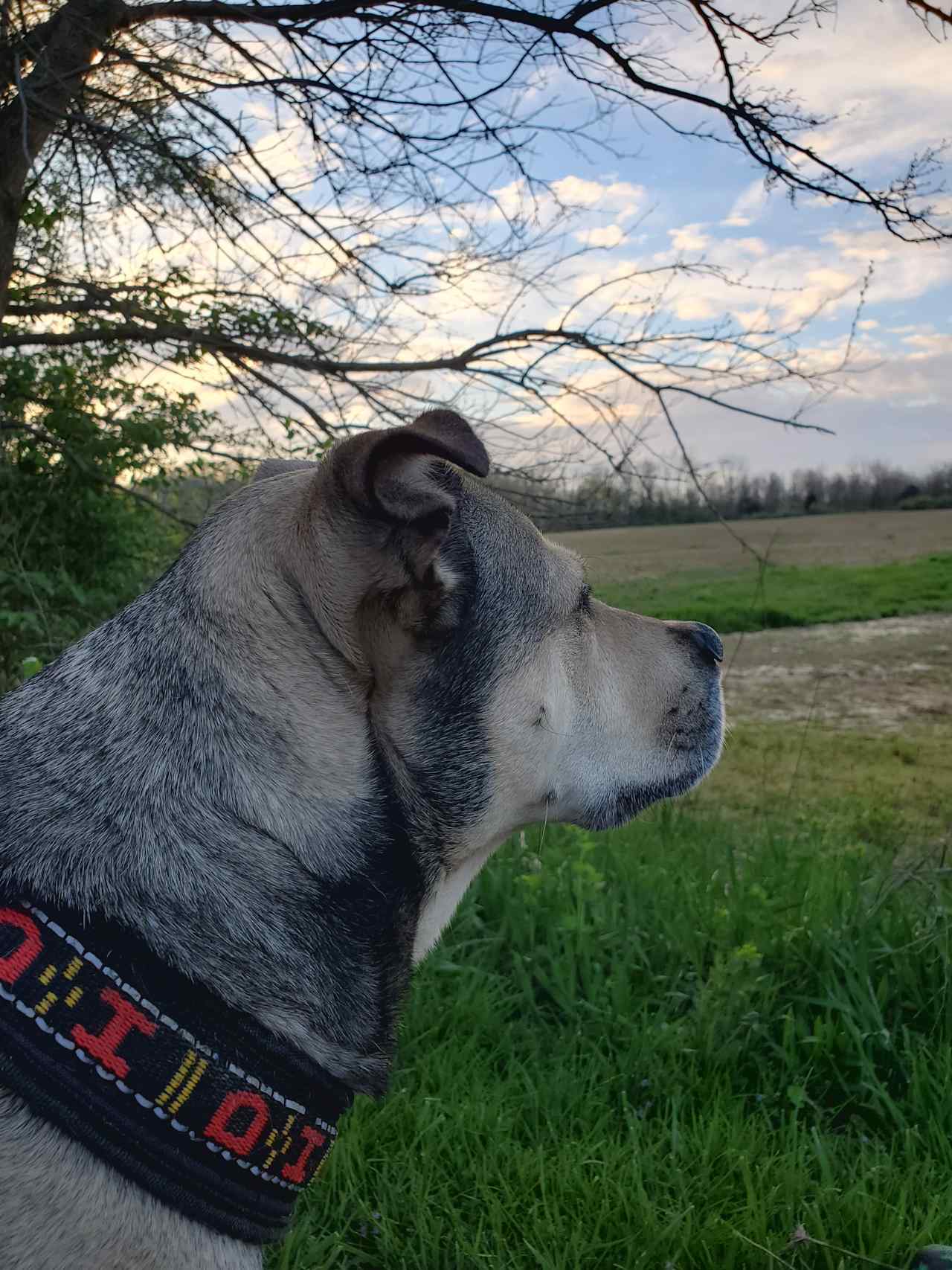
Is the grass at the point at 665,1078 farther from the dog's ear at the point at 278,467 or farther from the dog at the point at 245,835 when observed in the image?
the dog's ear at the point at 278,467

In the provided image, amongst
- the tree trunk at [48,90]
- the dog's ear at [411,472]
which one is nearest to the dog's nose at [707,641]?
the dog's ear at [411,472]

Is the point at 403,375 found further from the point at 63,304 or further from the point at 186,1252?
the point at 186,1252

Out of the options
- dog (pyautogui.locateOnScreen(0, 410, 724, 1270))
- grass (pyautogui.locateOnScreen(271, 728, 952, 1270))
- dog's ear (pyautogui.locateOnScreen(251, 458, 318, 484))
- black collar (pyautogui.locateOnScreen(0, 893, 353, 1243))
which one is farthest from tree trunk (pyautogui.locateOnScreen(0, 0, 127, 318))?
black collar (pyautogui.locateOnScreen(0, 893, 353, 1243))

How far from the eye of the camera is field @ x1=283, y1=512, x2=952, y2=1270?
263 cm

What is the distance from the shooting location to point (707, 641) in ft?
9.58

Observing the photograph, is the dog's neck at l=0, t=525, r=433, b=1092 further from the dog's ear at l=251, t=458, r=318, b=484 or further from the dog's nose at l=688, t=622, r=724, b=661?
the dog's nose at l=688, t=622, r=724, b=661

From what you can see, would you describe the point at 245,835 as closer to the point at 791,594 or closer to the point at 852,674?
the point at 852,674

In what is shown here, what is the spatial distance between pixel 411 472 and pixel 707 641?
4.12ft

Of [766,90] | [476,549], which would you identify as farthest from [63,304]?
[476,549]

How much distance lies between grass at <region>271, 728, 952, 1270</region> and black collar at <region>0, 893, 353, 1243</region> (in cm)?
102

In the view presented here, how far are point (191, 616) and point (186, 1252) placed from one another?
1217 millimetres

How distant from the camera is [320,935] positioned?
1.97 m

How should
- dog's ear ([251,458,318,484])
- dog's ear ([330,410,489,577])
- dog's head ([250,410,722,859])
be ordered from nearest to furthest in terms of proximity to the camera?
dog's ear ([330,410,489,577]) < dog's head ([250,410,722,859]) < dog's ear ([251,458,318,484])

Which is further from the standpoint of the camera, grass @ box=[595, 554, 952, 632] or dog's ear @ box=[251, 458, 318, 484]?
grass @ box=[595, 554, 952, 632]
